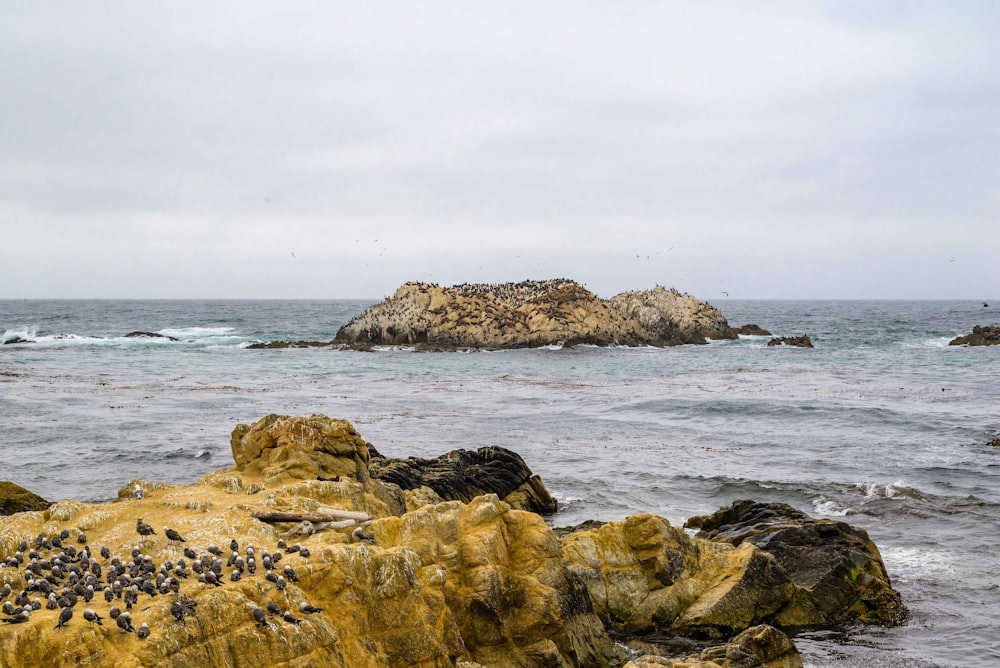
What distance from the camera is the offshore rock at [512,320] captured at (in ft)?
220

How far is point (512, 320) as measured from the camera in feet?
228

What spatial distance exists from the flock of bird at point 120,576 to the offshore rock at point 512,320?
178 feet

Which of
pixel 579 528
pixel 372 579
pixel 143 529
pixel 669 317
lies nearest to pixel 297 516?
pixel 143 529

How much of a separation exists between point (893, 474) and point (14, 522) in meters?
21.9

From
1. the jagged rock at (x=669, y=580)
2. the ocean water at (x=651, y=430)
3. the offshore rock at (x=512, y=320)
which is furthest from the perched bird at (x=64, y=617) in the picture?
the offshore rock at (x=512, y=320)

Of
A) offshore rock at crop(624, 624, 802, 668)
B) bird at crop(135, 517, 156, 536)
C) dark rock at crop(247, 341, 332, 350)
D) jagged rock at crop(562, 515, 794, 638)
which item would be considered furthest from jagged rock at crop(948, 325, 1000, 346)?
bird at crop(135, 517, 156, 536)

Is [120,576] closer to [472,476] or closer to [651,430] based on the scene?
[472,476]

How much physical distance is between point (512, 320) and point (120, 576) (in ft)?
198

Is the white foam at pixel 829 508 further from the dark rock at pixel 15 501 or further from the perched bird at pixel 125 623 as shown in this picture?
the dark rock at pixel 15 501

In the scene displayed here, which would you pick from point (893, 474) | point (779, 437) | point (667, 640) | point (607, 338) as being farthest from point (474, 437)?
point (607, 338)

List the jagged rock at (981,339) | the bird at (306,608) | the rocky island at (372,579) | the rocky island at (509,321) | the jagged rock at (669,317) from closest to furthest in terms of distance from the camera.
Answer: the rocky island at (372,579)
the bird at (306,608)
the rocky island at (509,321)
the jagged rock at (669,317)
the jagged rock at (981,339)

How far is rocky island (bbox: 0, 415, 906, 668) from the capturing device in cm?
904

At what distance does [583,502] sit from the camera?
71.7ft

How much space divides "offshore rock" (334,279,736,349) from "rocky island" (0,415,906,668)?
164 feet
